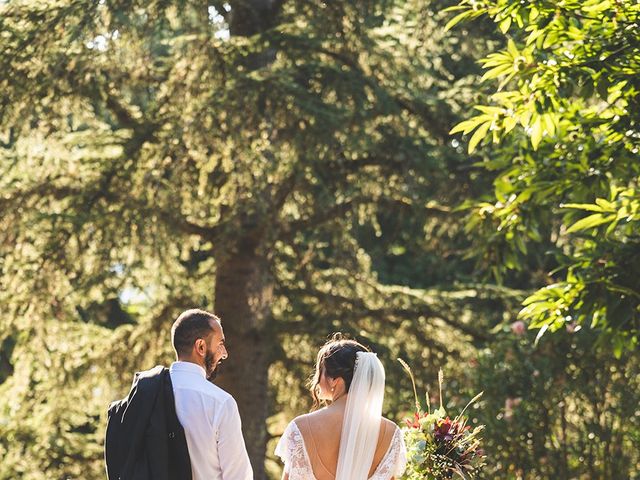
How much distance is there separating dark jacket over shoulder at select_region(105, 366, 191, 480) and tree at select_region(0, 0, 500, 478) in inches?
232

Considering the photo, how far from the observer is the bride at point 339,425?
5430 millimetres

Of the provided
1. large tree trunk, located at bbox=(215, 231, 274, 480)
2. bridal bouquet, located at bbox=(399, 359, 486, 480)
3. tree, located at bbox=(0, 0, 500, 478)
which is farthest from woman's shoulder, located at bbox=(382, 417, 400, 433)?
large tree trunk, located at bbox=(215, 231, 274, 480)

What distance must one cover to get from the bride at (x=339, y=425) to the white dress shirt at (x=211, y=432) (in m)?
0.65

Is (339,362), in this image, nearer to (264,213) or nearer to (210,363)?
(210,363)

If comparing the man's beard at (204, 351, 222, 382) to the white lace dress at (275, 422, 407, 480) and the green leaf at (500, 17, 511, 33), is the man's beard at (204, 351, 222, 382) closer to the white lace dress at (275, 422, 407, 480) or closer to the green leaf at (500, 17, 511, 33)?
the white lace dress at (275, 422, 407, 480)

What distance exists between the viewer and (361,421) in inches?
213

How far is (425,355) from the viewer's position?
44.2ft

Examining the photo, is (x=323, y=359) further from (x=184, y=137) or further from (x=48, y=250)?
(x=48, y=250)

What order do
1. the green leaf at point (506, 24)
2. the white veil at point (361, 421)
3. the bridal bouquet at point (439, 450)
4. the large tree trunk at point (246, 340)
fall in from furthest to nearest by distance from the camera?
the large tree trunk at point (246, 340) < the green leaf at point (506, 24) < the bridal bouquet at point (439, 450) < the white veil at point (361, 421)

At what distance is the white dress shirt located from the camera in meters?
4.80

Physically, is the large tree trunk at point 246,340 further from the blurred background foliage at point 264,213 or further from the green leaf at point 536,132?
the green leaf at point 536,132

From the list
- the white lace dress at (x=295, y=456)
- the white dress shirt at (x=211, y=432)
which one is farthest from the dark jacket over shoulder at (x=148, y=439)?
the white lace dress at (x=295, y=456)

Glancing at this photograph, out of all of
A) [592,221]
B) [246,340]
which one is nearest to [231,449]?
[592,221]

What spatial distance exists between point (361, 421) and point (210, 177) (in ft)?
21.6
